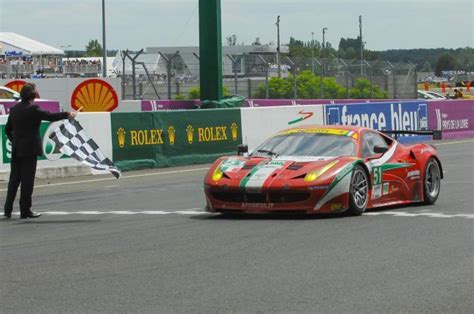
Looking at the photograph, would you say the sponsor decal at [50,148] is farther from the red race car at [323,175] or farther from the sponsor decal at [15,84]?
the sponsor decal at [15,84]

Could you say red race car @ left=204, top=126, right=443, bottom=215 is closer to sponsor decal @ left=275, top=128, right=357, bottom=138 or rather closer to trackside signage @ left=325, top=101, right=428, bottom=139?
sponsor decal @ left=275, top=128, right=357, bottom=138

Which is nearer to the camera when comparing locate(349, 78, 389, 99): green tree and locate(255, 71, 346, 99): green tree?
locate(255, 71, 346, 99): green tree

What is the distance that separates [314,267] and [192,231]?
2635 millimetres

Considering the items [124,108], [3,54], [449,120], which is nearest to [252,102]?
[124,108]

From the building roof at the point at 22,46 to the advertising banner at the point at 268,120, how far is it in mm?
36120

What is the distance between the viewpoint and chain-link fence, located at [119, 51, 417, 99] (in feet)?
128

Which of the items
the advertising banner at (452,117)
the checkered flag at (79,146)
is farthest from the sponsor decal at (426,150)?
the advertising banner at (452,117)

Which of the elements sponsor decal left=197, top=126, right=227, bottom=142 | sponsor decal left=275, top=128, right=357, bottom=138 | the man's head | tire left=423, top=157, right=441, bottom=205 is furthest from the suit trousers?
sponsor decal left=197, top=126, right=227, bottom=142

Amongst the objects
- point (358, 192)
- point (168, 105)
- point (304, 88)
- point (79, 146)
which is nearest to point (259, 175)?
point (358, 192)

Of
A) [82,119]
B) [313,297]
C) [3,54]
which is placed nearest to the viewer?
[313,297]

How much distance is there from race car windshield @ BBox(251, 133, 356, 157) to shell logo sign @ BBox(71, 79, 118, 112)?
13061 millimetres

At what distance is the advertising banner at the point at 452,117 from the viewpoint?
32594 millimetres

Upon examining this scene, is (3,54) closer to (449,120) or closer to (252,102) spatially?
Result: (252,102)

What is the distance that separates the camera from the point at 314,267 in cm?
805
